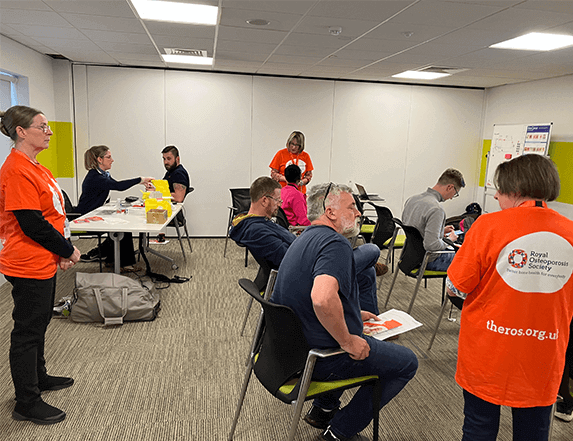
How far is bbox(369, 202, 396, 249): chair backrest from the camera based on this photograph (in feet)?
15.3

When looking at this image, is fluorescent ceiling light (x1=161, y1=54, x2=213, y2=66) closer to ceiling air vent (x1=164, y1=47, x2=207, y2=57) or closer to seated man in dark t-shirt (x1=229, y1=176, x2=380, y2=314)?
ceiling air vent (x1=164, y1=47, x2=207, y2=57)

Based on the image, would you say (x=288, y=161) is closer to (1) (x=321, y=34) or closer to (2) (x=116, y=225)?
(1) (x=321, y=34)

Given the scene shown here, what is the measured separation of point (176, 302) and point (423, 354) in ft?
7.55

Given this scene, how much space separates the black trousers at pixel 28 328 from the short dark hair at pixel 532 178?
2.20 metres

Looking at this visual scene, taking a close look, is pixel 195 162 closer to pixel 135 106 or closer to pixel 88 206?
pixel 135 106

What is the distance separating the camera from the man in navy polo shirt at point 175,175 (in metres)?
5.48

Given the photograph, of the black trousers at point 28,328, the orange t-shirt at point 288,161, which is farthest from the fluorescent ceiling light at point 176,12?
the orange t-shirt at point 288,161

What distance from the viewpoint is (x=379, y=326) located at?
2248 millimetres

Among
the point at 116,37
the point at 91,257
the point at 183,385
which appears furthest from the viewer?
the point at 91,257

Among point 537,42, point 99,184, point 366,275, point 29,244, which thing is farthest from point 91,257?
point 537,42

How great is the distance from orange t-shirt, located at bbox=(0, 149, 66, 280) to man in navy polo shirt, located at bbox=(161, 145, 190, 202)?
318 cm

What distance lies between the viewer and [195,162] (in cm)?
702

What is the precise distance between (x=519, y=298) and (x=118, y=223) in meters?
3.51

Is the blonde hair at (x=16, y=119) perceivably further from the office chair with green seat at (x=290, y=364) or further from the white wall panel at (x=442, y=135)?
the white wall panel at (x=442, y=135)
